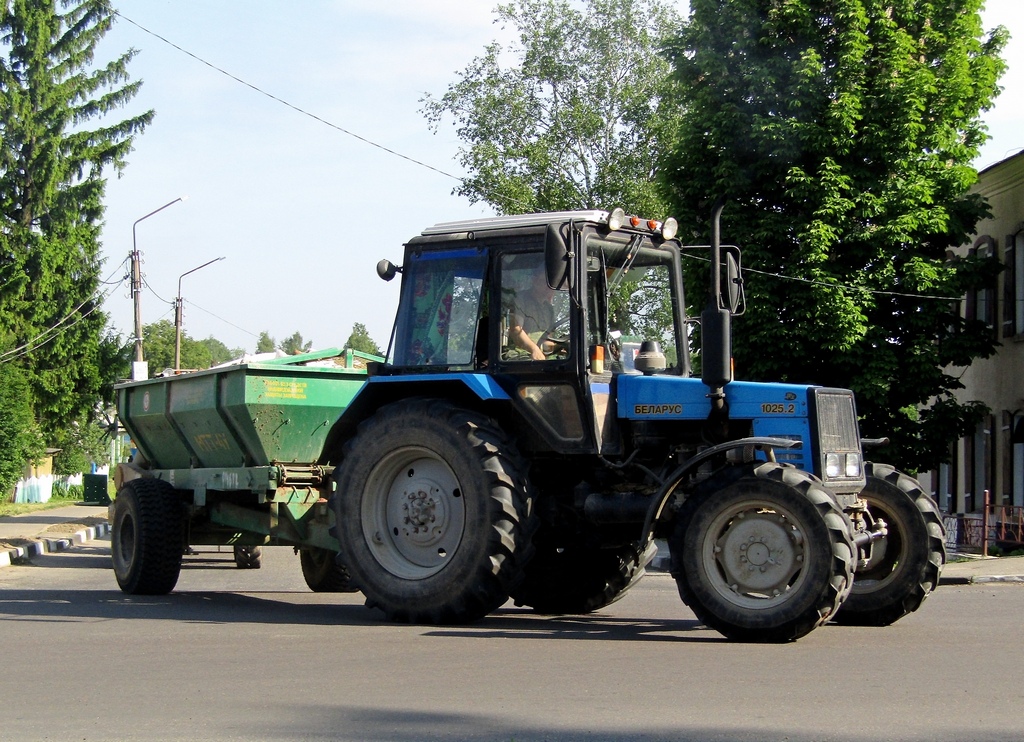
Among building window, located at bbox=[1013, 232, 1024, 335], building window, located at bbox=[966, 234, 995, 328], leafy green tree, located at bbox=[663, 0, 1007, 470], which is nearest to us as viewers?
leafy green tree, located at bbox=[663, 0, 1007, 470]

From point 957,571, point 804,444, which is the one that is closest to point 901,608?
point 804,444

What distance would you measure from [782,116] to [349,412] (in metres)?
16.4

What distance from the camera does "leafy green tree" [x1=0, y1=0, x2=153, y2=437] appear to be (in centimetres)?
4081

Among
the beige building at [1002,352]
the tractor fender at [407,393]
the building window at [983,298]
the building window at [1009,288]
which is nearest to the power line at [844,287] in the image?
the building window at [1009,288]

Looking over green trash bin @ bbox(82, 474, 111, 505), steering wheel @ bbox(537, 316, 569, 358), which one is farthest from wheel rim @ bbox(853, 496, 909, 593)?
green trash bin @ bbox(82, 474, 111, 505)

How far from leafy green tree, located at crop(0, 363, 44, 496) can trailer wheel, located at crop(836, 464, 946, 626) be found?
89.2 feet

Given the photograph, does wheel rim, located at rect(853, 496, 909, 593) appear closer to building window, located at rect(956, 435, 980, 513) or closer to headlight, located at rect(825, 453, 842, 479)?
headlight, located at rect(825, 453, 842, 479)

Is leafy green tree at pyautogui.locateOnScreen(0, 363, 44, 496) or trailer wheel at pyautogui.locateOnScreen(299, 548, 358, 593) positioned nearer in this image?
trailer wheel at pyautogui.locateOnScreen(299, 548, 358, 593)

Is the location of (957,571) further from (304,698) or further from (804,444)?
(304,698)

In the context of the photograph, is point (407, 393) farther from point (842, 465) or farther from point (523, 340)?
point (842, 465)

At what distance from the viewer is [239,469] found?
12.7 meters

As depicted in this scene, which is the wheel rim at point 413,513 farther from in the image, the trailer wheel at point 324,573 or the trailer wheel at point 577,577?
the trailer wheel at point 324,573

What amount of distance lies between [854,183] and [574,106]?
17.0m

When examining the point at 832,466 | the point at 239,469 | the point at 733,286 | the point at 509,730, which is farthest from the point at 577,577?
the point at 509,730
